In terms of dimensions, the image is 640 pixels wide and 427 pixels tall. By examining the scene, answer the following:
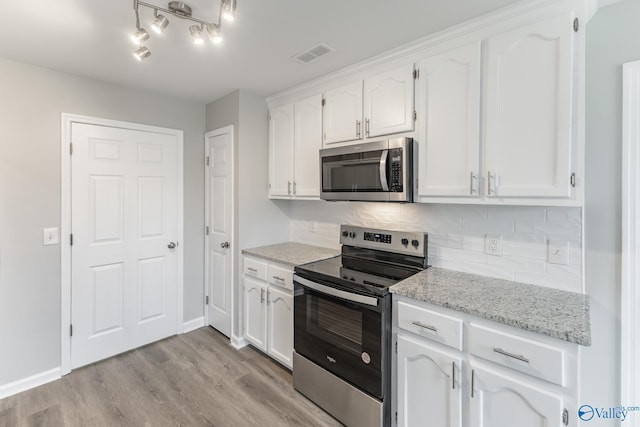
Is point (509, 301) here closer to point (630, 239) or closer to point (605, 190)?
point (630, 239)

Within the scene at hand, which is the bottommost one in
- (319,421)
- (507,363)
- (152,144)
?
(319,421)

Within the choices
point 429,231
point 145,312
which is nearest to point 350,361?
point 429,231

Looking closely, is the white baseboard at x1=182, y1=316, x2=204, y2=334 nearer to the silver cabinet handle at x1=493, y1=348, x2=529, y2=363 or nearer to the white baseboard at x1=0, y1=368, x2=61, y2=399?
the white baseboard at x1=0, y1=368, x2=61, y2=399

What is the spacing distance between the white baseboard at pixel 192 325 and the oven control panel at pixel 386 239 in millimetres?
1865

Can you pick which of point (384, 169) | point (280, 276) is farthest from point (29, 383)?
point (384, 169)

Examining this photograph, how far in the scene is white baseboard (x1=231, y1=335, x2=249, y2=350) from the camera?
2.88 metres

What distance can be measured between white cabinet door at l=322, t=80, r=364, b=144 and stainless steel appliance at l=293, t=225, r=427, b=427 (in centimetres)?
78

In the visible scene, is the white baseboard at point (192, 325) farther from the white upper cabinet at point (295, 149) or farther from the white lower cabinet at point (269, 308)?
the white upper cabinet at point (295, 149)

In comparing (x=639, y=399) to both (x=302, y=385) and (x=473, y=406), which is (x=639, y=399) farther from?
(x=302, y=385)

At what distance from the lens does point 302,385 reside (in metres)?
2.20

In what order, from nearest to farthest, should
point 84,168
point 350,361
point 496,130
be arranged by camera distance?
point 496,130 → point 350,361 → point 84,168

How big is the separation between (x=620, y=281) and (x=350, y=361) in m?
1.46

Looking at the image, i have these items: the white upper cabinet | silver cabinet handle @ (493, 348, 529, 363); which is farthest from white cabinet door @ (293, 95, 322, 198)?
silver cabinet handle @ (493, 348, 529, 363)

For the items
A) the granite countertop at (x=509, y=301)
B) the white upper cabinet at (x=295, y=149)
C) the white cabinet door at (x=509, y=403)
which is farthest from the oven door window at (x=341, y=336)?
the white upper cabinet at (x=295, y=149)
